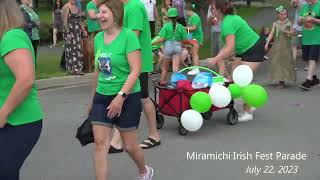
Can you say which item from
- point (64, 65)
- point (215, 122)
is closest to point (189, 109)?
point (215, 122)

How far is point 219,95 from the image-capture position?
7.08m

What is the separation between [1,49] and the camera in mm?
3426

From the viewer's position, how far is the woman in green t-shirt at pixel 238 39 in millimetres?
7355

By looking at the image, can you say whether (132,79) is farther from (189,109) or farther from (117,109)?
(189,109)

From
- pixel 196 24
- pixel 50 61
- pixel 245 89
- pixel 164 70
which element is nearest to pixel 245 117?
pixel 245 89

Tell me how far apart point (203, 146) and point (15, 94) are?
11.4 feet

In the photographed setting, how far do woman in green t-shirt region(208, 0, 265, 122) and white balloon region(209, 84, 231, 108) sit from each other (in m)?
0.35

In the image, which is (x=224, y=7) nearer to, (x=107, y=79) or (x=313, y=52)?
(x=107, y=79)

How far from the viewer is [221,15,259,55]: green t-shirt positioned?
7379 millimetres

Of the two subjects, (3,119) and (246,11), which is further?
(246,11)

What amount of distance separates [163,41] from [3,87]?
7.31 meters

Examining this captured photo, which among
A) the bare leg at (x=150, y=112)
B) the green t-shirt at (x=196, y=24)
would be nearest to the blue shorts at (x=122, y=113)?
the bare leg at (x=150, y=112)

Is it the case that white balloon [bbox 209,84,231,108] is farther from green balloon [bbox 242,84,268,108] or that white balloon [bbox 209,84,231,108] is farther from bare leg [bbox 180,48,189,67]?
bare leg [bbox 180,48,189,67]

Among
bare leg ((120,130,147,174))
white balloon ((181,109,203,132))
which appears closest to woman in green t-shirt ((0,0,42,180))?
bare leg ((120,130,147,174))
